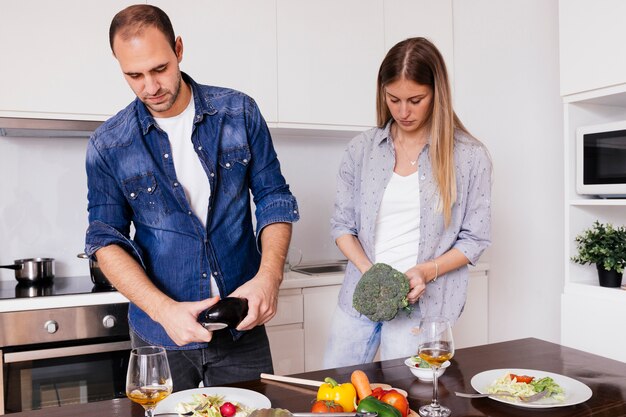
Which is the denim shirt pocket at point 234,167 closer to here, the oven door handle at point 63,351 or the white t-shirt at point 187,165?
the white t-shirt at point 187,165

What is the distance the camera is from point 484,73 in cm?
323

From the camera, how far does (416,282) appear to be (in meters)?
1.76

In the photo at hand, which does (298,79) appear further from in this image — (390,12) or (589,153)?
A: (589,153)

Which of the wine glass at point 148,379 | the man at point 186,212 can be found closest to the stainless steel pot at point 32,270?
the man at point 186,212

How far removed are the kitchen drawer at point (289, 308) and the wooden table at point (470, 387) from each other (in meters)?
1.18

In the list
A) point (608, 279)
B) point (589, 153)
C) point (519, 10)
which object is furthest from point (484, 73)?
point (608, 279)

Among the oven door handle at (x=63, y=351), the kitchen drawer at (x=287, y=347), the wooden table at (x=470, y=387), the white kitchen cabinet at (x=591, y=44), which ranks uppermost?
the white kitchen cabinet at (x=591, y=44)

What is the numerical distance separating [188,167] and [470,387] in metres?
0.92

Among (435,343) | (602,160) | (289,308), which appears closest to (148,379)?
(435,343)

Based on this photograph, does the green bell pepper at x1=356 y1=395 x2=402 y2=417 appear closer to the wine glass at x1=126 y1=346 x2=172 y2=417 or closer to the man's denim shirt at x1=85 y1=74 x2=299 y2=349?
the wine glass at x1=126 y1=346 x2=172 y2=417

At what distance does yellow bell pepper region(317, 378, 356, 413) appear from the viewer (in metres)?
1.14

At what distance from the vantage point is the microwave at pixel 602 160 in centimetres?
231

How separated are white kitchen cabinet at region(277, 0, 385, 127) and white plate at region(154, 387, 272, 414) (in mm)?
1839

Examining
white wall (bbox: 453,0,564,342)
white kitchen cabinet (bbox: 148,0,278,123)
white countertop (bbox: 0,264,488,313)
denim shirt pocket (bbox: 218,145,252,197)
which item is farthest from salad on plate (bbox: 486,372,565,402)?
white kitchen cabinet (bbox: 148,0,278,123)
